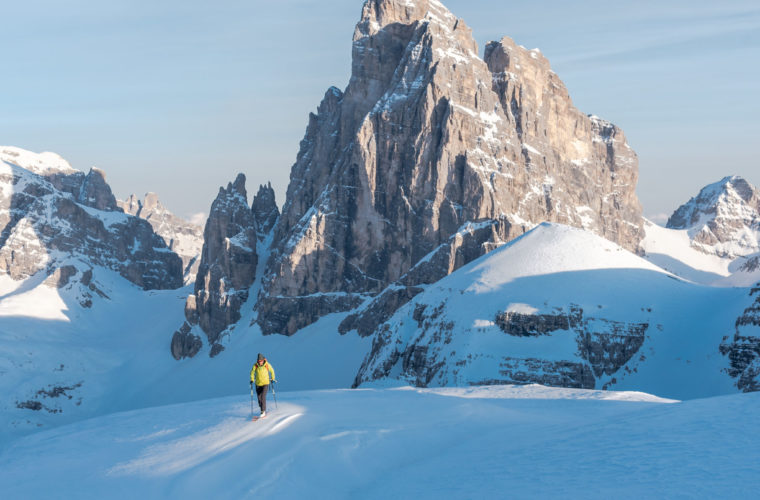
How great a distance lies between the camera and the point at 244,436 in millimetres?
24422

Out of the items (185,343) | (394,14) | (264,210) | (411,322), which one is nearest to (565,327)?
(411,322)

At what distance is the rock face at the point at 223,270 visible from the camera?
162 m

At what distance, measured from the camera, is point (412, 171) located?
452 feet

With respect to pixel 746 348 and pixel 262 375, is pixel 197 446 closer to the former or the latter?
pixel 262 375

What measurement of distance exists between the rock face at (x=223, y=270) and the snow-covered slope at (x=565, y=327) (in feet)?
254

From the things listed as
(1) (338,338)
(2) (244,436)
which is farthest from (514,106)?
(2) (244,436)

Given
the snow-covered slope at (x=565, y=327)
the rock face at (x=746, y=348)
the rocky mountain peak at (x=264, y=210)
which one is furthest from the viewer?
the rocky mountain peak at (x=264, y=210)

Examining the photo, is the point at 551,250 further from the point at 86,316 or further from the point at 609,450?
the point at 86,316

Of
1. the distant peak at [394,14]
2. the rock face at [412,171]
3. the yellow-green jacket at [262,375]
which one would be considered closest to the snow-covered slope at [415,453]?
the yellow-green jacket at [262,375]

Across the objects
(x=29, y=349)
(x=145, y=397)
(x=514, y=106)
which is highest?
(x=514, y=106)

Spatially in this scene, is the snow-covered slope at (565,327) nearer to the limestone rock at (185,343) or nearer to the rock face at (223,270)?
the rock face at (223,270)

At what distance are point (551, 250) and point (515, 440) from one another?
68.9 m

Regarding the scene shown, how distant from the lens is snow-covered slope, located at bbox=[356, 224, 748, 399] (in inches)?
2881

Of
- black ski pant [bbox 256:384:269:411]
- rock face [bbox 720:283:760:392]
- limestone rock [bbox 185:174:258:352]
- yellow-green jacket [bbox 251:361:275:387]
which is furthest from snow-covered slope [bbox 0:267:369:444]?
black ski pant [bbox 256:384:269:411]
